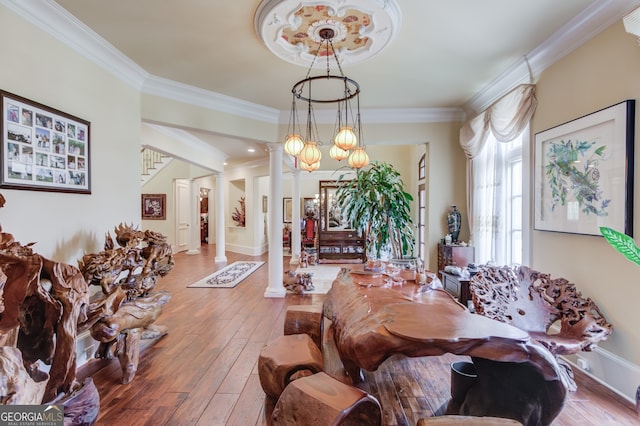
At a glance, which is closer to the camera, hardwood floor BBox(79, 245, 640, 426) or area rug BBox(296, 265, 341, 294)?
hardwood floor BBox(79, 245, 640, 426)

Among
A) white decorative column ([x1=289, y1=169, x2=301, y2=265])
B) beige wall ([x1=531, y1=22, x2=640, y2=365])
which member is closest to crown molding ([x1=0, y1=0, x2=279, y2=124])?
white decorative column ([x1=289, y1=169, x2=301, y2=265])

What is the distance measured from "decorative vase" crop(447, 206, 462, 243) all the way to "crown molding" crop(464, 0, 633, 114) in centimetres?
144

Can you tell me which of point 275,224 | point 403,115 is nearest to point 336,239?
point 275,224

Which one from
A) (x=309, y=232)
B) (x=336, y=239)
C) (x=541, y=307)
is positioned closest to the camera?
(x=541, y=307)

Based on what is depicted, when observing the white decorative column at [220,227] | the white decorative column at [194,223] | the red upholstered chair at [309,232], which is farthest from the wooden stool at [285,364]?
the white decorative column at [194,223]

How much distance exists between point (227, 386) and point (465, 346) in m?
1.80

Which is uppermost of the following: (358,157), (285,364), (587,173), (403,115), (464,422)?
(403,115)

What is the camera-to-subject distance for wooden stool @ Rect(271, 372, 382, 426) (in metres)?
1.37

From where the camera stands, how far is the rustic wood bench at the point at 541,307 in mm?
2062

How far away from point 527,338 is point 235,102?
3964 mm

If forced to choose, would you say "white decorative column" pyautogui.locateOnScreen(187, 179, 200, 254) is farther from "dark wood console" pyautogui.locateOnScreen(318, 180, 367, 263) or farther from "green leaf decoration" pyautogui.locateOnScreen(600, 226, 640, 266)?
"green leaf decoration" pyautogui.locateOnScreen(600, 226, 640, 266)

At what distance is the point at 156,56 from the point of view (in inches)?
112

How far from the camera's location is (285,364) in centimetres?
Answer: 192

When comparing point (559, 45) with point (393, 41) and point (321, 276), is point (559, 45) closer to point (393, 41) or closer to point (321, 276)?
point (393, 41)
